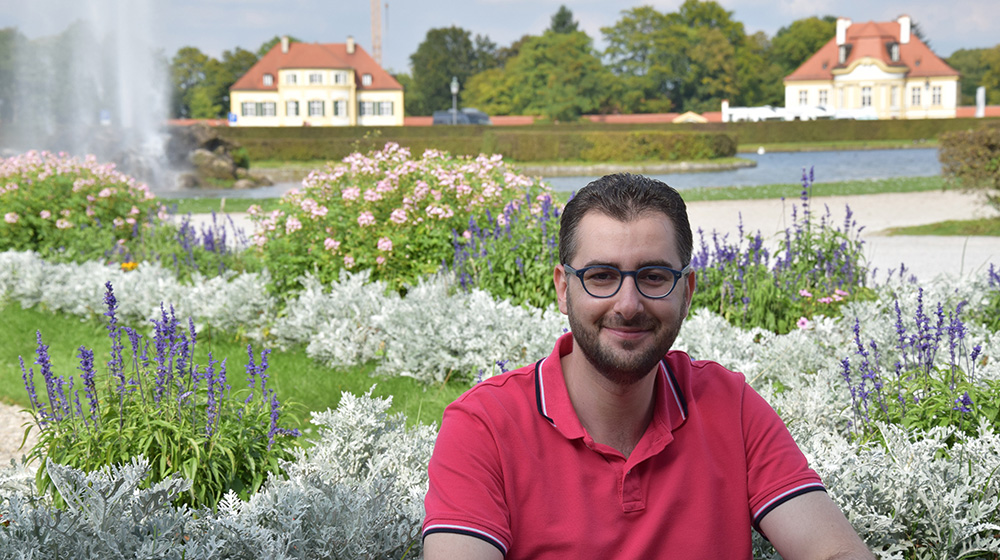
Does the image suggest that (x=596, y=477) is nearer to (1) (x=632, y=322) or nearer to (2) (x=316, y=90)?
(1) (x=632, y=322)

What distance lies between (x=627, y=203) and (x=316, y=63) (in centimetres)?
6324

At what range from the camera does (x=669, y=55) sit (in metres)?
72.2

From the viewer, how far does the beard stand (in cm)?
170

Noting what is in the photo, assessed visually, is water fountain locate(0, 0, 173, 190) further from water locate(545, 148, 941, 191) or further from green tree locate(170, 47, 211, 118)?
green tree locate(170, 47, 211, 118)

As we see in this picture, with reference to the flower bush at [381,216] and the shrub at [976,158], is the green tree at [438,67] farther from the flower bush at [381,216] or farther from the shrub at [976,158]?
the flower bush at [381,216]

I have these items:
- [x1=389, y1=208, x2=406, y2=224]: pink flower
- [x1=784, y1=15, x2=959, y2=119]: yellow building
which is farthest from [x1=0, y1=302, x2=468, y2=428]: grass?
[x1=784, y1=15, x2=959, y2=119]: yellow building

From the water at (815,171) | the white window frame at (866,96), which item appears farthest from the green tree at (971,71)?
the water at (815,171)

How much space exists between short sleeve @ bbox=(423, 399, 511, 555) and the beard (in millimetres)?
243

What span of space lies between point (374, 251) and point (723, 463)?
5023mm

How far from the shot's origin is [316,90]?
6209 cm

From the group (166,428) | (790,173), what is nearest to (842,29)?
(790,173)

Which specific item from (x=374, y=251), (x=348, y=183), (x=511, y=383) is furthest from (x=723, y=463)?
(x=348, y=183)

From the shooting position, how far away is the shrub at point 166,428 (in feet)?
10.2

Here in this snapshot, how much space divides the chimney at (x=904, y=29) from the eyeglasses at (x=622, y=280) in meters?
79.1
